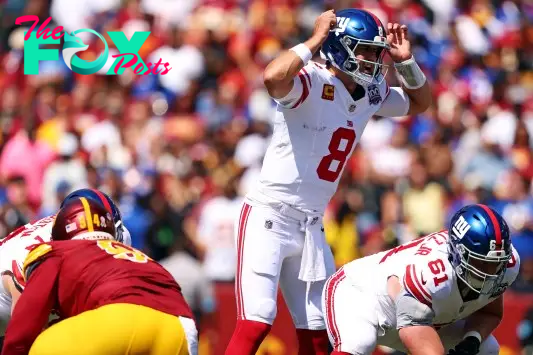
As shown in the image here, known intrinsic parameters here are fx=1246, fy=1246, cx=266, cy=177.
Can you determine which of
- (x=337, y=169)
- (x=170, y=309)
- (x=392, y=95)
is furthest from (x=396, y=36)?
(x=170, y=309)

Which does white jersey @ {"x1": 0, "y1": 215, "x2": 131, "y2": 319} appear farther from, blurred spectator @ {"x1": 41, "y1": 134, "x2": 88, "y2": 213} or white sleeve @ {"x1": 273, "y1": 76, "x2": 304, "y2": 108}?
blurred spectator @ {"x1": 41, "y1": 134, "x2": 88, "y2": 213}

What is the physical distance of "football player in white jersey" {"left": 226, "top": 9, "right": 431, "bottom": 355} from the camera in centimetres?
751

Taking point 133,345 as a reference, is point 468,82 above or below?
below

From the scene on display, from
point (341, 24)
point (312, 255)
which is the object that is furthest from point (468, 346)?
point (341, 24)

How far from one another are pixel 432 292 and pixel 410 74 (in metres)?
1.91

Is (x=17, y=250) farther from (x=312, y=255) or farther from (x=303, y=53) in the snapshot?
(x=303, y=53)

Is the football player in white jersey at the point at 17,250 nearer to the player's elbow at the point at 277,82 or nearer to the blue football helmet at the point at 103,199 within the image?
the blue football helmet at the point at 103,199

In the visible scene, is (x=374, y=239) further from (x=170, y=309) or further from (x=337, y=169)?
(x=170, y=309)

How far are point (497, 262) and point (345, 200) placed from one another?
5.72 m

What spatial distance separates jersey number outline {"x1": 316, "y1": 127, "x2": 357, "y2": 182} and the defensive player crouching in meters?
1.73

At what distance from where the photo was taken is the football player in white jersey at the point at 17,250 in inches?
287

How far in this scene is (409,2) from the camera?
54.2 ft

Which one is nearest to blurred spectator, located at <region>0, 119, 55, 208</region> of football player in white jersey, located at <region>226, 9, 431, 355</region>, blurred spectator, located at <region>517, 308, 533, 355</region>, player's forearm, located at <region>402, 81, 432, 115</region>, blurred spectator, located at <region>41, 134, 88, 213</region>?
blurred spectator, located at <region>41, 134, 88, 213</region>

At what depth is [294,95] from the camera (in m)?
7.39
